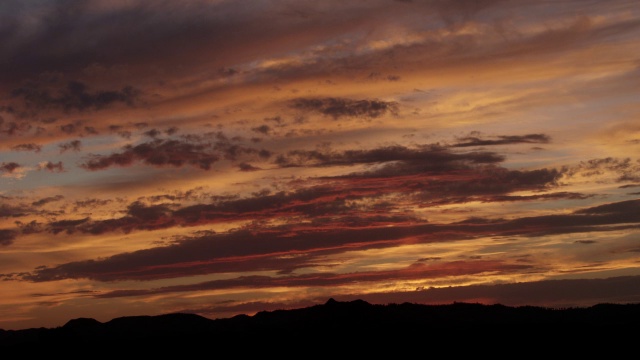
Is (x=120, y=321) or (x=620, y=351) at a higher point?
(x=120, y=321)

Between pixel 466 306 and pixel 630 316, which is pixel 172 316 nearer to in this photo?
pixel 466 306

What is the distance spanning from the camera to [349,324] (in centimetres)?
12094

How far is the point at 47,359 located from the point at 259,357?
31293mm

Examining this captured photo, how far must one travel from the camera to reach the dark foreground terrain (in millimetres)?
117875

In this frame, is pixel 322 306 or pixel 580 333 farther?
pixel 322 306

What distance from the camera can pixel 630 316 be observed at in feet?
409

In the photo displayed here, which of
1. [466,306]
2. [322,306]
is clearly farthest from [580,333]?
[322,306]

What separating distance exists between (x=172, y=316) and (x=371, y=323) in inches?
1878

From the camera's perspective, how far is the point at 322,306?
128m

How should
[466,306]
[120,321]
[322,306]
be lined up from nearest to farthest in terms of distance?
[322,306]
[466,306]
[120,321]

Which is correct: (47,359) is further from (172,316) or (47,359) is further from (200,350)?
(172,316)

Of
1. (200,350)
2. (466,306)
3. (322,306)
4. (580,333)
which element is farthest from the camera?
(466,306)

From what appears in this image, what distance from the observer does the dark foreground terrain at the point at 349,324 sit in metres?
118

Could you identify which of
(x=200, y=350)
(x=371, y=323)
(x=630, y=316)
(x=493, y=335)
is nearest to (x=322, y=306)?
(x=371, y=323)
